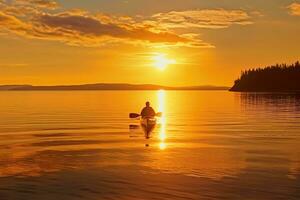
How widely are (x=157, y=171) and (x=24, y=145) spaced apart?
14.8 meters

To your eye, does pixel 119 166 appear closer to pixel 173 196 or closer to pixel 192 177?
pixel 192 177

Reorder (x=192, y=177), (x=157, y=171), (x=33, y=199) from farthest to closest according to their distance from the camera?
1. (x=157, y=171)
2. (x=192, y=177)
3. (x=33, y=199)

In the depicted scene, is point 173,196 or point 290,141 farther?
point 290,141

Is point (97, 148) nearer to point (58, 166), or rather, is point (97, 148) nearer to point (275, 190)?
point (58, 166)

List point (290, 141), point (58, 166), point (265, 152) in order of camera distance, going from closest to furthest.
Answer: point (58, 166) < point (265, 152) < point (290, 141)

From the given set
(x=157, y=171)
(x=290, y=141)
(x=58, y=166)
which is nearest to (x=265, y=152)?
(x=290, y=141)

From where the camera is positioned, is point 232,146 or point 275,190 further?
point 232,146

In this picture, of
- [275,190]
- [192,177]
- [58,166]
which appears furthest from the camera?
[58,166]

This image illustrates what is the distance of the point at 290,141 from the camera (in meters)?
33.9

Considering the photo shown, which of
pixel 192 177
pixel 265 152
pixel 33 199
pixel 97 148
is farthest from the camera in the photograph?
pixel 97 148

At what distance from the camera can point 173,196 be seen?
1664cm

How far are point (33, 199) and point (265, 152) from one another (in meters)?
17.0

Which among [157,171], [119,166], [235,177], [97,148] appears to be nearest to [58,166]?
[119,166]

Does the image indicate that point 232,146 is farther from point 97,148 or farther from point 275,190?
point 275,190
